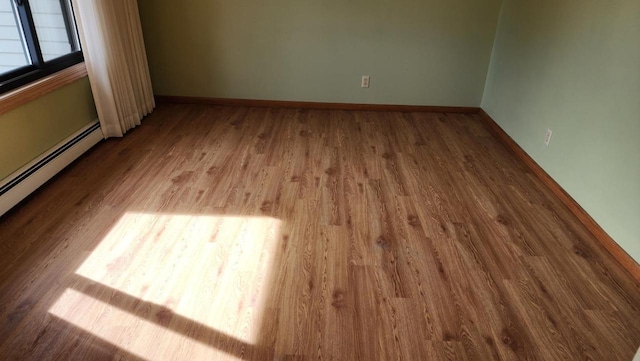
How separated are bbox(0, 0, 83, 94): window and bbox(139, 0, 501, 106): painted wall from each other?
0.91 meters

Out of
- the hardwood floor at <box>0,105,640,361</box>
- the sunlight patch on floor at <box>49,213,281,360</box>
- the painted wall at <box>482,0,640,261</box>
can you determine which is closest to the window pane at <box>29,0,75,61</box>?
the hardwood floor at <box>0,105,640,361</box>

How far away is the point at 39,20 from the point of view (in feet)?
9.22

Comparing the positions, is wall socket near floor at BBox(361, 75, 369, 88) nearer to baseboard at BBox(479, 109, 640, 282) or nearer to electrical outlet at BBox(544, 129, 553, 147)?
baseboard at BBox(479, 109, 640, 282)

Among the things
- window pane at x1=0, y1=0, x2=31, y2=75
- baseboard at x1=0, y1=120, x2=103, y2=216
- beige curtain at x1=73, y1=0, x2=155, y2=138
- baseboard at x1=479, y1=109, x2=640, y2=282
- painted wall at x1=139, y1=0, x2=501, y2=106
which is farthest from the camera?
painted wall at x1=139, y1=0, x2=501, y2=106

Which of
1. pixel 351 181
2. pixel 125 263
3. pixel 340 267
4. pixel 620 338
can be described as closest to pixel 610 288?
pixel 620 338

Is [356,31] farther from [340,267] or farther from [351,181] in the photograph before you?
[340,267]

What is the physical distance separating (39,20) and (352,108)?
8.71 ft

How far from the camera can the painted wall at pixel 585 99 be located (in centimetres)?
213

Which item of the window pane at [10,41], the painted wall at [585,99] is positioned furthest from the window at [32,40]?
the painted wall at [585,99]

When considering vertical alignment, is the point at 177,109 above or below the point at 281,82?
below

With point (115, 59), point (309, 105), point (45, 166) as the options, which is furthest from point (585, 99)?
point (45, 166)

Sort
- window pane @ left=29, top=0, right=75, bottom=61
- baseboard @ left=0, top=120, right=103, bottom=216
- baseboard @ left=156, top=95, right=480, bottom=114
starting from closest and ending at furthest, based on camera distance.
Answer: baseboard @ left=0, top=120, right=103, bottom=216, window pane @ left=29, top=0, right=75, bottom=61, baseboard @ left=156, top=95, right=480, bottom=114

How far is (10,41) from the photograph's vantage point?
2.63 meters

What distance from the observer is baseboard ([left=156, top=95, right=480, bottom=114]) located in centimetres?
418
